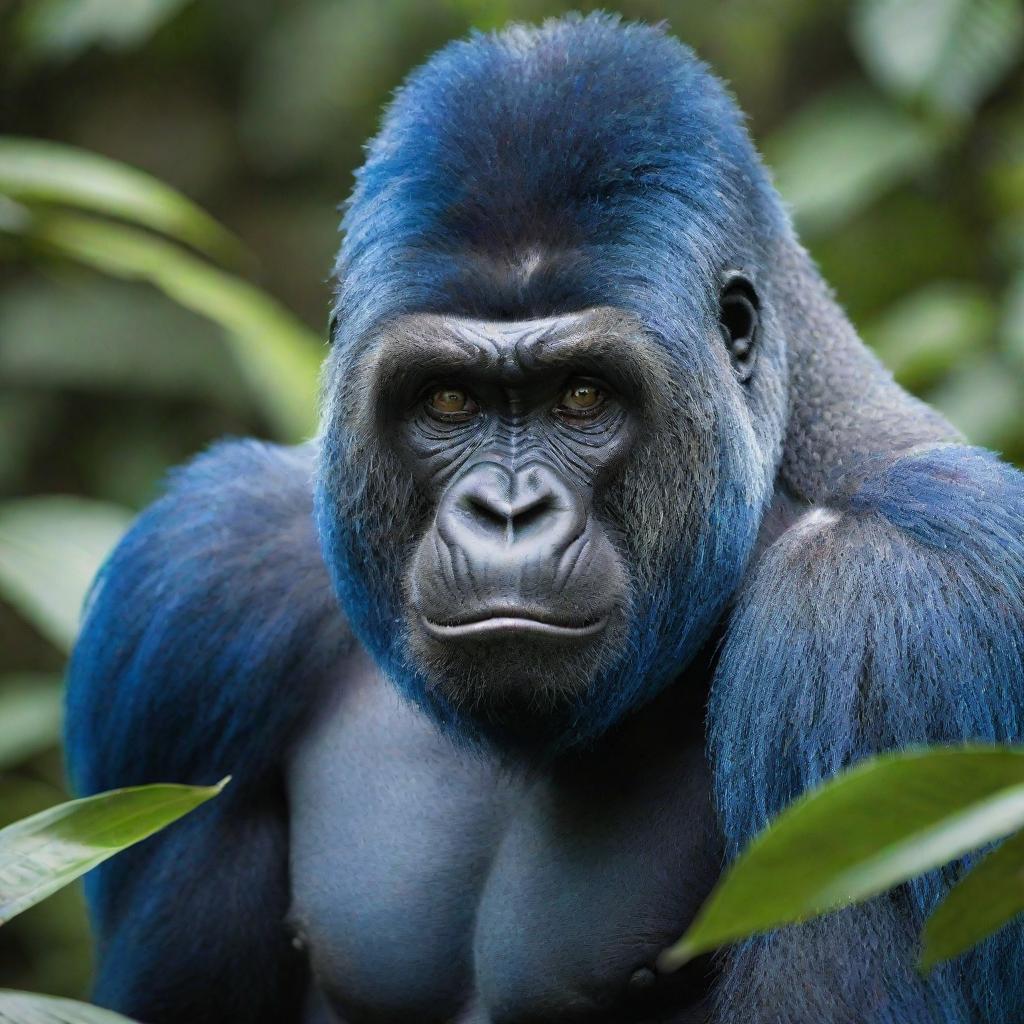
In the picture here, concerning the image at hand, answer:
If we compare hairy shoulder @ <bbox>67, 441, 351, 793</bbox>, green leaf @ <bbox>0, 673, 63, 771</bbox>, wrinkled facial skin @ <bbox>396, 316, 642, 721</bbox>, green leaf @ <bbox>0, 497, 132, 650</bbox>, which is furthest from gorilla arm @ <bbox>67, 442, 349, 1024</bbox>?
green leaf @ <bbox>0, 673, 63, 771</bbox>

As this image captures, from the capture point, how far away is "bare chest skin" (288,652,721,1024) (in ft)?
10.2

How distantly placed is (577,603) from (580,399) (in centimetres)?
41

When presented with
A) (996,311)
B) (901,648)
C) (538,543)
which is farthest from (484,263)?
(996,311)

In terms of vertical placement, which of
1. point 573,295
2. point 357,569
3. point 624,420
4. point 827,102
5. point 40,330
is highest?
point 827,102

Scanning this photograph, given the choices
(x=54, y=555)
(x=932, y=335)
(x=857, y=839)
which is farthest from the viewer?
(x=932, y=335)

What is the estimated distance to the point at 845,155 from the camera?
21.3 feet

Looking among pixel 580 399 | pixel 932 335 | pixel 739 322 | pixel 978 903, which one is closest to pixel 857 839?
pixel 978 903

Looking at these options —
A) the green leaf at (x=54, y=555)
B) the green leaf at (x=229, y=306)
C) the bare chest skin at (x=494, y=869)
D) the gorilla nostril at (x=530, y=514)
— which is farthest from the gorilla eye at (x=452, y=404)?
the green leaf at (x=229, y=306)

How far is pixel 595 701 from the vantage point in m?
2.99

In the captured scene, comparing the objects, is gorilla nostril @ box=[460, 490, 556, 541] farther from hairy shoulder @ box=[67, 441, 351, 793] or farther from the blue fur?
hairy shoulder @ box=[67, 441, 351, 793]

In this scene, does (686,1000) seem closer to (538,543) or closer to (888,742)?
(888,742)

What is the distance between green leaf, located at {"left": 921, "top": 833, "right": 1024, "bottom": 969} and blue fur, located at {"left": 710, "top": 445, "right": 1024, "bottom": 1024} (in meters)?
0.84

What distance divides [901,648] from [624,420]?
66 centimetres

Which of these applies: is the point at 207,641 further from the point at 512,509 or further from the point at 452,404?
the point at 512,509
